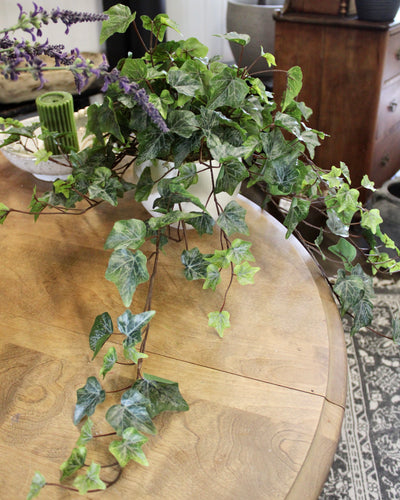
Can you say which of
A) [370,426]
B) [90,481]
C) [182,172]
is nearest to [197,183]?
[182,172]

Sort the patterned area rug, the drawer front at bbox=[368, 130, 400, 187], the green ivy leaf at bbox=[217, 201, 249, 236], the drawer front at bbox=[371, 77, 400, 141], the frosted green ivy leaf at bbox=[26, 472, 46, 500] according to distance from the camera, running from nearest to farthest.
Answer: the frosted green ivy leaf at bbox=[26, 472, 46, 500] < the green ivy leaf at bbox=[217, 201, 249, 236] < the patterned area rug < the drawer front at bbox=[371, 77, 400, 141] < the drawer front at bbox=[368, 130, 400, 187]

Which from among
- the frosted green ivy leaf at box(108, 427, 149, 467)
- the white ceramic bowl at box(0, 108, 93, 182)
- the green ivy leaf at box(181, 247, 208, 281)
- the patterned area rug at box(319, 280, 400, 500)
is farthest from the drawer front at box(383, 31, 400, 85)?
the frosted green ivy leaf at box(108, 427, 149, 467)

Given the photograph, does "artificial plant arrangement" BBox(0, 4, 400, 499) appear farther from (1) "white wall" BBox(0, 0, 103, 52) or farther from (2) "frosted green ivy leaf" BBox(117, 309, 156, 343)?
(1) "white wall" BBox(0, 0, 103, 52)

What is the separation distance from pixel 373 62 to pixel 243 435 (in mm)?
1446

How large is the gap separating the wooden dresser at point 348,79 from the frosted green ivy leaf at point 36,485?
157 cm

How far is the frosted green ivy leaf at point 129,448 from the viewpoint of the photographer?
430 mm

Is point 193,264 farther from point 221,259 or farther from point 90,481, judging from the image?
point 90,481

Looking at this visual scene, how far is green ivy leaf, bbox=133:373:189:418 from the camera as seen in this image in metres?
0.49

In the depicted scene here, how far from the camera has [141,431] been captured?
46 centimetres

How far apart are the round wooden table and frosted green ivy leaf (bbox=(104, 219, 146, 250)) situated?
0.12m

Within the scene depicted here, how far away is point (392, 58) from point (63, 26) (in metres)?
1.38

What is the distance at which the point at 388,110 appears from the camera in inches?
68.7

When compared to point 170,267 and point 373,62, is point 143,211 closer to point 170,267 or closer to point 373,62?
point 170,267

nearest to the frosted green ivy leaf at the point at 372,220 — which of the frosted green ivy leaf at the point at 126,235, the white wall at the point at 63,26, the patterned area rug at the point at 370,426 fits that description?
the frosted green ivy leaf at the point at 126,235
